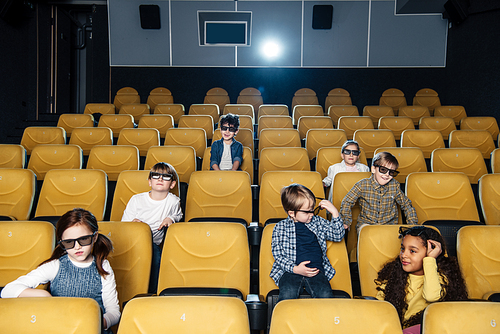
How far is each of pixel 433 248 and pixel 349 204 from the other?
2.26ft

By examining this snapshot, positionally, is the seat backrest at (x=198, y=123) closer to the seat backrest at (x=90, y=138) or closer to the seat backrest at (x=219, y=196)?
the seat backrest at (x=90, y=138)

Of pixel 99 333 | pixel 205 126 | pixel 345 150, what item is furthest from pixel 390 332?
pixel 205 126

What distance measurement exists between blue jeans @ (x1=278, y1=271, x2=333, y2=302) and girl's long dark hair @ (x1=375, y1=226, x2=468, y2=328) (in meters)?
0.26

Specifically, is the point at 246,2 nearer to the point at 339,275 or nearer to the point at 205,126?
the point at 205,126

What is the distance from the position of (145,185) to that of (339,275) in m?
1.46

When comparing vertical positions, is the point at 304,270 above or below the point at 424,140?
below

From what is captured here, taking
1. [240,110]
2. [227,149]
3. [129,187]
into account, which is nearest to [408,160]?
[227,149]

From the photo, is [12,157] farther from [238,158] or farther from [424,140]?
[424,140]

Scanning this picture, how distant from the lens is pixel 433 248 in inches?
64.5

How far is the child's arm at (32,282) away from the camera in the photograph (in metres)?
1.35

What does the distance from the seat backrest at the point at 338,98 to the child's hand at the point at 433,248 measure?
517 cm

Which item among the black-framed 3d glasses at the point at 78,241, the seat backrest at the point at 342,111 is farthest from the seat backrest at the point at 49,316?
the seat backrest at the point at 342,111

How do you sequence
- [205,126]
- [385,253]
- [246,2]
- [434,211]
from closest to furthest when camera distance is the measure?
[385,253] → [434,211] → [205,126] → [246,2]

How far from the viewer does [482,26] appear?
5652mm
